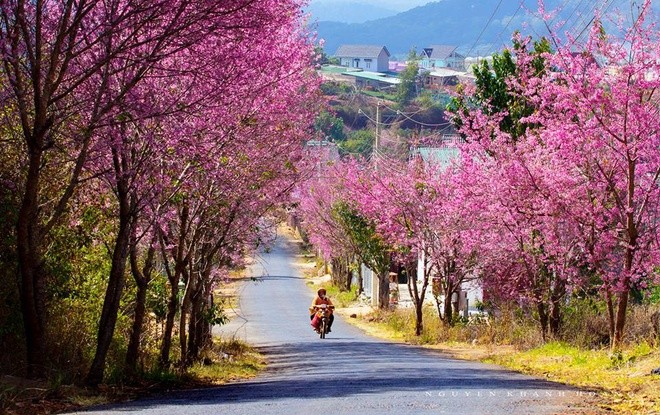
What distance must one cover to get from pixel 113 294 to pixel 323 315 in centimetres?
1993

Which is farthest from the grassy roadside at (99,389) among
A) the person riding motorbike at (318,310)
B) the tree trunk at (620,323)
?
the person riding motorbike at (318,310)

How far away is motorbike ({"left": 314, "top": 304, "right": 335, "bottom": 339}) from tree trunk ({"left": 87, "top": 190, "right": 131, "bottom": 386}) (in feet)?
63.3

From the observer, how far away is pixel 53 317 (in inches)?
709

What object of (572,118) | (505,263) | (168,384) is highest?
(572,118)

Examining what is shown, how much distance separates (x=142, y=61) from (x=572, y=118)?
28.8ft

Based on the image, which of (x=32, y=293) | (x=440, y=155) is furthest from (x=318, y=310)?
(x=32, y=293)

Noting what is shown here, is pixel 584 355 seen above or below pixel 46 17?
below

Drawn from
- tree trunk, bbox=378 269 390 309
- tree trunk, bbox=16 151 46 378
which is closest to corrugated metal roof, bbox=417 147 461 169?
tree trunk, bbox=378 269 390 309

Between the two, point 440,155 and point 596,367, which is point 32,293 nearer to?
point 596,367

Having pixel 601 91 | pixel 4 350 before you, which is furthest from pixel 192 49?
pixel 601 91

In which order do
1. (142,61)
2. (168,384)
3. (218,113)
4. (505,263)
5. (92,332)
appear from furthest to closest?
(505,263)
(92,332)
(168,384)
(218,113)
(142,61)

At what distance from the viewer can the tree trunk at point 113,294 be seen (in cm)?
1573

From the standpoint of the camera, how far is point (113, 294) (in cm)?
1602

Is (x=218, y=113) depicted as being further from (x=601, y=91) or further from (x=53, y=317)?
(x=601, y=91)
